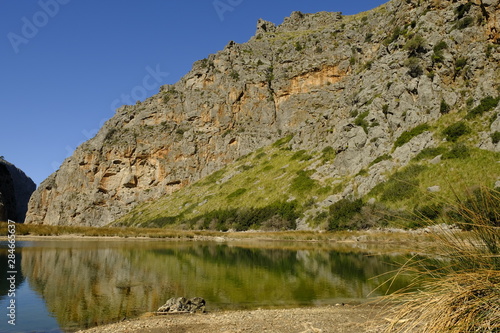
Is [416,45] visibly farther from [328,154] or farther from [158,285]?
[158,285]

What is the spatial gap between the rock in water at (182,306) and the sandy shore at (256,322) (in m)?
0.74

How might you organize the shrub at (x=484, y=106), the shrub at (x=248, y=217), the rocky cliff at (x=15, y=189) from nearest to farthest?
the shrub at (x=484, y=106) < the shrub at (x=248, y=217) < the rocky cliff at (x=15, y=189)

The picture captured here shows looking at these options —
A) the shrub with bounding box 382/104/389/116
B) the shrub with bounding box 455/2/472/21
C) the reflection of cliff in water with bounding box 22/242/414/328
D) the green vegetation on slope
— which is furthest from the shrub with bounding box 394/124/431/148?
the reflection of cliff in water with bounding box 22/242/414/328

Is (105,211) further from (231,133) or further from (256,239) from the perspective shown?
(256,239)

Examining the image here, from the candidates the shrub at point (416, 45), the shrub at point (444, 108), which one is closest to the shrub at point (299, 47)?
the shrub at point (416, 45)

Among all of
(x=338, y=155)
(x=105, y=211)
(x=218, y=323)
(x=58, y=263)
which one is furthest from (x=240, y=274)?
(x=105, y=211)

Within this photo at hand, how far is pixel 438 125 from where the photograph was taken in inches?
2077

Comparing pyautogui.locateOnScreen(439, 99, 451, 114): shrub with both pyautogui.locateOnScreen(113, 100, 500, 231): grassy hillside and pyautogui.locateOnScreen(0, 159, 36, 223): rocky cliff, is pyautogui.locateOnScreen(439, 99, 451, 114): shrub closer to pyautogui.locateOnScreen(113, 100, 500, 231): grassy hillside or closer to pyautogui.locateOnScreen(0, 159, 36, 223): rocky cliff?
pyautogui.locateOnScreen(113, 100, 500, 231): grassy hillside

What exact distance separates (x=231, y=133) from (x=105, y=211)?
47626 mm

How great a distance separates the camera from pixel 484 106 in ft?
159

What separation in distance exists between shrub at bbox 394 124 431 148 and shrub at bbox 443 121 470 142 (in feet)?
12.7

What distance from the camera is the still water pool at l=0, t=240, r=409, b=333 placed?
13.7 m

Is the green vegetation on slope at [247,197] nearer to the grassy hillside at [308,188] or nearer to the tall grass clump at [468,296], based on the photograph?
the grassy hillside at [308,188]

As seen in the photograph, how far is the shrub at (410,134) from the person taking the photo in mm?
53703
